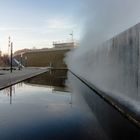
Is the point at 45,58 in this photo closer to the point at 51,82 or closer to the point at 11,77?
the point at 11,77

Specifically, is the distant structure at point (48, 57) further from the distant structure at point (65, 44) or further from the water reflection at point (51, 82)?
the water reflection at point (51, 82)

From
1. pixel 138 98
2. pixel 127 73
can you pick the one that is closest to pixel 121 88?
pixel 127 73

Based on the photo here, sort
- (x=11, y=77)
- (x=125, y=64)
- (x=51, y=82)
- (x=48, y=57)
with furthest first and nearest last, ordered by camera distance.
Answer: (x=48, y=57)
(x=11, y=77)
(x=51, y=82)
(x=125, y=64)

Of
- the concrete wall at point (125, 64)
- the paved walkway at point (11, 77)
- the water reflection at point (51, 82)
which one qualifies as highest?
the concrete wall at point (125, 64)

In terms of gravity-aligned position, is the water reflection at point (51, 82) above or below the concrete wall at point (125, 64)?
below

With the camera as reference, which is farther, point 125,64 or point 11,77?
point 11,77

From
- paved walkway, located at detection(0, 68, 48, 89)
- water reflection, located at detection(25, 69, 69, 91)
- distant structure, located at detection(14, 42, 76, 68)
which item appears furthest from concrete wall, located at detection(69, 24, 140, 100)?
distant structure, located at detection(14, 42, 76, 68)

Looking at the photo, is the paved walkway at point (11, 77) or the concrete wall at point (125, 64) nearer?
the concrete wall at point (125, 64)

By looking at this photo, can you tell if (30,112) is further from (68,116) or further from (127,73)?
(127,73)

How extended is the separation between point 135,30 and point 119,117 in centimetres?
402

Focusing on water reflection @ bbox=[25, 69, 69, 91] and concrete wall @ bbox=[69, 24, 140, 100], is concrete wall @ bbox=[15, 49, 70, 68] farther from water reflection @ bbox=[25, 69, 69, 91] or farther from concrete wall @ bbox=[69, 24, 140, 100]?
concrete wall @ bbox=[69, 24, 140, 100]

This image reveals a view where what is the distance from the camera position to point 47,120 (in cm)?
882

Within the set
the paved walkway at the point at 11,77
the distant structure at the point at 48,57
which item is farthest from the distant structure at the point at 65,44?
the paved walkway at the point at 11,77

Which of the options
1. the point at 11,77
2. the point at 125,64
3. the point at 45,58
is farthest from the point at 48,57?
the point at 125,64
